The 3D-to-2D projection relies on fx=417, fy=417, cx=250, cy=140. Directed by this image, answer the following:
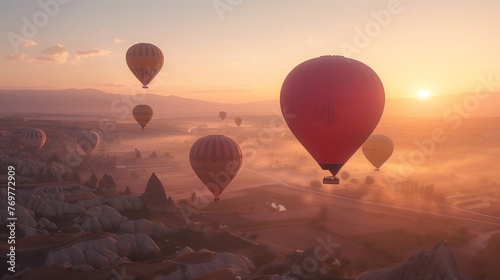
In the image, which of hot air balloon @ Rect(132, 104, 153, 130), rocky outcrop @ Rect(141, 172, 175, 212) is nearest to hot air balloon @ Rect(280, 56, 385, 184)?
rocky outcrop @ Rect(141, 172, 175, 212)

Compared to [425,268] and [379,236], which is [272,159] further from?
[425,268]

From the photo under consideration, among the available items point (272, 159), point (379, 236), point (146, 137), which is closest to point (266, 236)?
point (379, 236)

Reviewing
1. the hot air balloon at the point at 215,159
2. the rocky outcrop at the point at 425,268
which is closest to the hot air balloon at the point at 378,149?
the rocky outcrop at the point at 425,268

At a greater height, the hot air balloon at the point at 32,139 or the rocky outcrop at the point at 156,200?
the hot air balloon at the point at 32,139

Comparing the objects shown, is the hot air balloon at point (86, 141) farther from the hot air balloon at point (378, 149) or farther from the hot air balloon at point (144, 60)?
the hot air balloon at point (378, 149)

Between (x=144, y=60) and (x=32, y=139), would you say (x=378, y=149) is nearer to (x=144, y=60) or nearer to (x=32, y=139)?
(x=144, y=60)

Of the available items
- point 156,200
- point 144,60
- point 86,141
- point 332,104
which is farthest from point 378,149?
point 86,141
